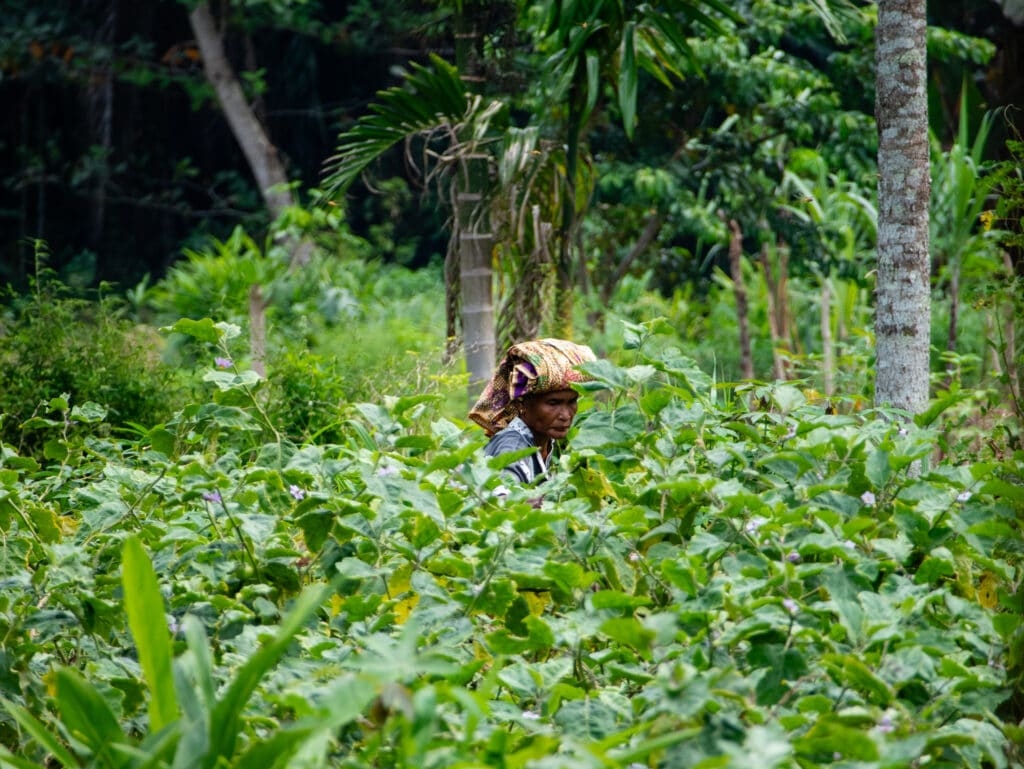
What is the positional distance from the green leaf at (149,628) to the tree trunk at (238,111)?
1186cm

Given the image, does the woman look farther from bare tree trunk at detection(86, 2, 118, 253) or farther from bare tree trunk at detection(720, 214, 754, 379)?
bare tree trunk at detection(86, 2, 118, 253)

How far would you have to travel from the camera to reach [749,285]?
11406 mm

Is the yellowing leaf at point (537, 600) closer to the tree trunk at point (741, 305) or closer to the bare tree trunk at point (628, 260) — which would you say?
the bare tree trunk at point (628, 260)

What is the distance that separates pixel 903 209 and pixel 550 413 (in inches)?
48.9

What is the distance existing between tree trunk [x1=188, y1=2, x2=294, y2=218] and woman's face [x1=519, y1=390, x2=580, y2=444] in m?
10.1

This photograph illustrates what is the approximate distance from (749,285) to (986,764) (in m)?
9.82

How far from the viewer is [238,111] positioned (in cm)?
1332

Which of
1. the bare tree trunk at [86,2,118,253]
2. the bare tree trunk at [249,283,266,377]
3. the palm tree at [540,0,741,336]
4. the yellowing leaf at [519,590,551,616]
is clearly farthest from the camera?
the bare tree trunk at [86,2,118,253]

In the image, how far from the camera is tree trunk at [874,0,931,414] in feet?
11.9

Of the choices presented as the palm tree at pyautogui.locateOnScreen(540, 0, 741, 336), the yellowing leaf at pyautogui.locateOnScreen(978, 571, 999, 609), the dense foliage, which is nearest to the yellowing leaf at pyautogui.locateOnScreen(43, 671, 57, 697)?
the dense foliage

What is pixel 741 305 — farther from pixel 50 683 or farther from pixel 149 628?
pixel 149 628

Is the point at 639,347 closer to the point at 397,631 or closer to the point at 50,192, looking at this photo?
→ the point at 397,631

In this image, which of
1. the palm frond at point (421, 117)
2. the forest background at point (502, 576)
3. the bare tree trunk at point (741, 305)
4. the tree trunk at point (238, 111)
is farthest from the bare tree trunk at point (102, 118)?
the forest background at point (502, 576)

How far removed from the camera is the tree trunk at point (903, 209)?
11.9 ft
